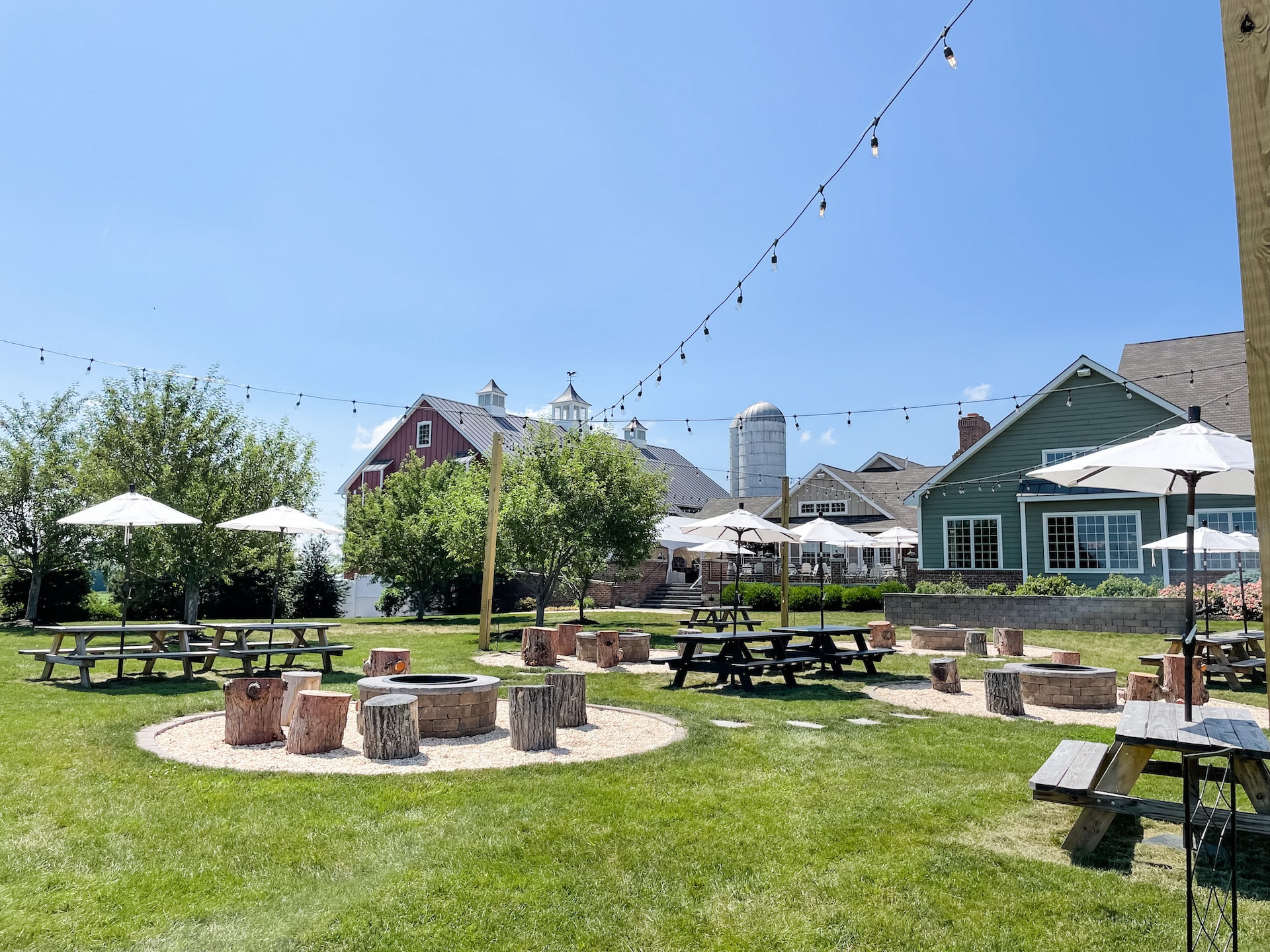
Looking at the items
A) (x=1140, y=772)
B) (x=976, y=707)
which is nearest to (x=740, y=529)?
(x=976, y=707)

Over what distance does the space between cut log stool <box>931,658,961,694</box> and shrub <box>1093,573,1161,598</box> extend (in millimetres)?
10584

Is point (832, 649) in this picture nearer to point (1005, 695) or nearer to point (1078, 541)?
point (1005, 695)

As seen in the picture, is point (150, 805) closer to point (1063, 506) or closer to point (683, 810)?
point (683, 810)

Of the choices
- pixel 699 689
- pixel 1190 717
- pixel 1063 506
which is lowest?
pixel 699 689

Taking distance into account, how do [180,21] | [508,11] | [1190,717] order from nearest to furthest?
[1190,717] < [508,11] < [180,21]

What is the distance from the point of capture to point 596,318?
16.9 m

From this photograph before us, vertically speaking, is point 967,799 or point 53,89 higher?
point 53,89

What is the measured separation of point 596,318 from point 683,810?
1267 cm

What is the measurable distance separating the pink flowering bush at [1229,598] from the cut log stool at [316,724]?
17.4m

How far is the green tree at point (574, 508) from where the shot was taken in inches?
724

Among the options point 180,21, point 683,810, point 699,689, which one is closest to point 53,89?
point 180,21

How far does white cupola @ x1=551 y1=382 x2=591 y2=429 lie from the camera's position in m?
44.2

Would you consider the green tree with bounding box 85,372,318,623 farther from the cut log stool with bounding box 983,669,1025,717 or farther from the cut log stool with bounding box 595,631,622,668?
the cut log stool with bounding box 983,669,1025,717

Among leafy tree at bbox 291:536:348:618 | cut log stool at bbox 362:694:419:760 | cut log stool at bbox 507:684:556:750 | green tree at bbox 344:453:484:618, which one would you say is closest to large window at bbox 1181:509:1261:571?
green tree at bbox 344:453:484:618
